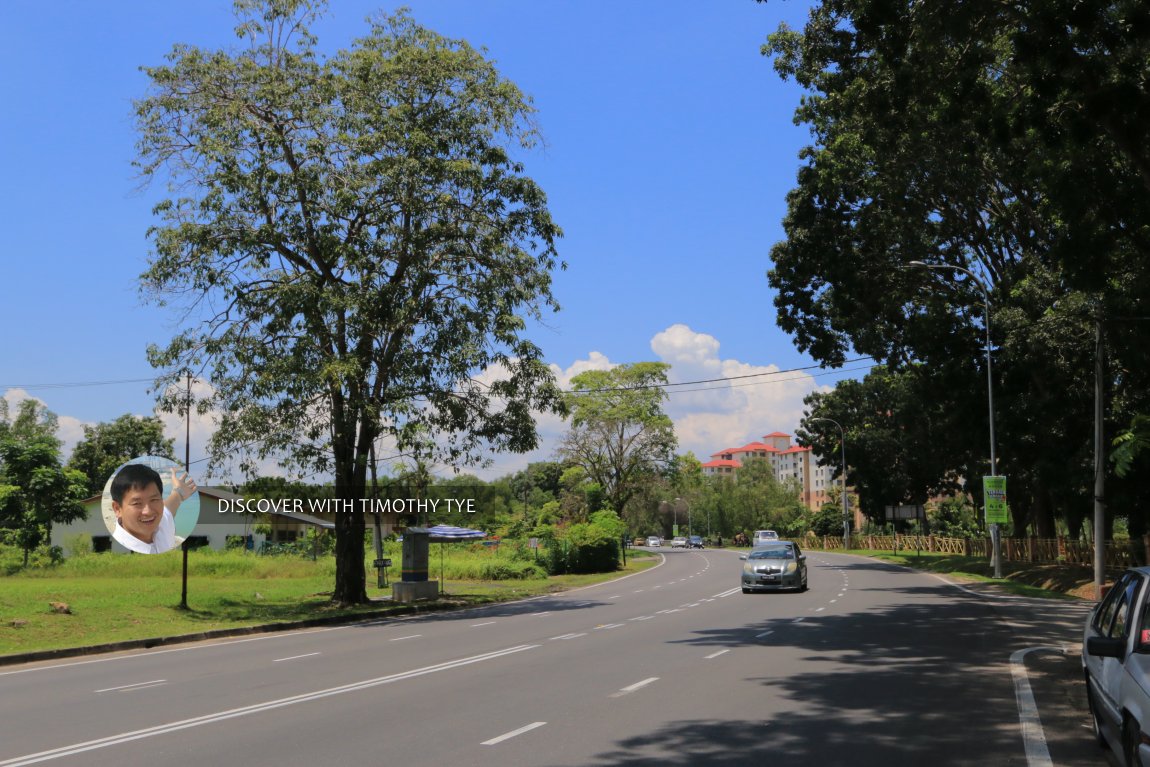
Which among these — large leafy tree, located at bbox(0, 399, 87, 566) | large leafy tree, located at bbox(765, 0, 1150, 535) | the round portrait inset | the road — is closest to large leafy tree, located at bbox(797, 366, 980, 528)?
large leafy tree, located at bbox(765, 0, 1150, 535)

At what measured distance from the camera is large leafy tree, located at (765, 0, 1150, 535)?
492 inches

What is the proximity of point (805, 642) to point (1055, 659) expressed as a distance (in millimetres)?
3713

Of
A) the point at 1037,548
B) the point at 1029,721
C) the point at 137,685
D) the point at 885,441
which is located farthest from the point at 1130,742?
the point at 885,441

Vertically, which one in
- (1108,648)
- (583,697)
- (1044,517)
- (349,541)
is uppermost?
(1108,648)

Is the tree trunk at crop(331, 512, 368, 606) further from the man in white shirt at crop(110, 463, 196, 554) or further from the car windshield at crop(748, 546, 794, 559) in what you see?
the car windshield at crop(748, 546, 794, 559)

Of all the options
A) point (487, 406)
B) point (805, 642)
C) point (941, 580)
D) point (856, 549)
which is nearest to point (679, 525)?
point (856, 549)

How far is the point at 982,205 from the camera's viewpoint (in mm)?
28188

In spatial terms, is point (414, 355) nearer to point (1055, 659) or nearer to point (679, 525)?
point (1055, 659)

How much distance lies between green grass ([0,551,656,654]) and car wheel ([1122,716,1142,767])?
651 inches

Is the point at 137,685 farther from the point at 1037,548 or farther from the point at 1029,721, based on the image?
the point at 1037,548

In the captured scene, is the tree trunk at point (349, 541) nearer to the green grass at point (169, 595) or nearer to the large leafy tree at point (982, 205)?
the green grass at point (169, 595)

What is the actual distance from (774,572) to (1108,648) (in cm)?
2324

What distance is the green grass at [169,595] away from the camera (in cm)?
1844

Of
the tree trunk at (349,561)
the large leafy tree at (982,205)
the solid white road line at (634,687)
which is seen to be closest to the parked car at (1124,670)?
the solid white road line at (634,687)
